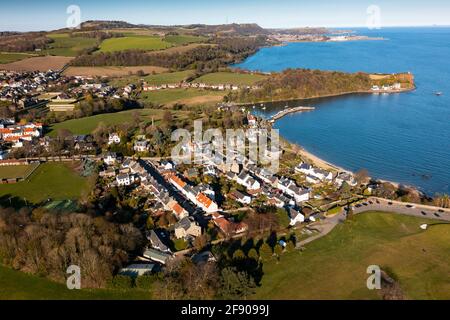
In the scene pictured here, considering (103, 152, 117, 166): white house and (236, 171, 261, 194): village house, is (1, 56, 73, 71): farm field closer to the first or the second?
(103, 152, 117, 166): white house

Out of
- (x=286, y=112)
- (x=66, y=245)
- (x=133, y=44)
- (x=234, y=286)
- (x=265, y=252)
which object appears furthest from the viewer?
(x=133, y=44)

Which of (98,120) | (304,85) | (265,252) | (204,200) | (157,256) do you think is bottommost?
(157,256)

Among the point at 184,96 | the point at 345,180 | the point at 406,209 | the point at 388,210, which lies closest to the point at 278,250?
the point at 388,210

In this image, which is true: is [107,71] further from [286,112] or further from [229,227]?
[229,227]

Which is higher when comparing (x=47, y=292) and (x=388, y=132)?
(x=388, y=132)

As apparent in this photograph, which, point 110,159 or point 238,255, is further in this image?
point 110,159

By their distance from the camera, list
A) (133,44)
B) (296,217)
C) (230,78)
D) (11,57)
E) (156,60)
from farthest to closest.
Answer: (133,44), (156,60), (11,57), (230,78), (296,217)

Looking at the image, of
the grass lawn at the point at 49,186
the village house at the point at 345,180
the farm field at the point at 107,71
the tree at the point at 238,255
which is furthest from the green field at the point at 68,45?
the tree at the point at 238,255
